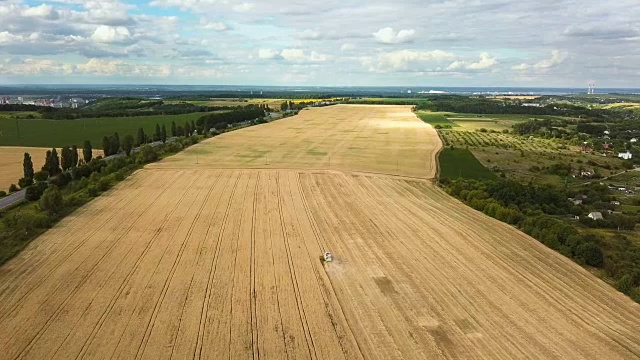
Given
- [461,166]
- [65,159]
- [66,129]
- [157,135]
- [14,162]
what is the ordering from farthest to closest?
[66,129]
[157,135]
[14,162]
[461,166]
[65,159]

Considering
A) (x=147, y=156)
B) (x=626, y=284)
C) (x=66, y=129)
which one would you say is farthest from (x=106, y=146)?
(x=626, y=284)

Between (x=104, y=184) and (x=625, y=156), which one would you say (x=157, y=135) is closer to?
(x=104, y=184)

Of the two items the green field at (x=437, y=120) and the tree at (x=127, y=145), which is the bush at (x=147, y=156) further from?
the green field at (x=437, y=120)

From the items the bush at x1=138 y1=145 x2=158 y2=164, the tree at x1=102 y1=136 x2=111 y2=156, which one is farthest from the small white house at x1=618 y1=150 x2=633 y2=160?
the tree at x1=102 y1=136 x2=111 y2=156

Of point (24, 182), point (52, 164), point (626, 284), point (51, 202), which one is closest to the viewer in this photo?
point (626, 284)

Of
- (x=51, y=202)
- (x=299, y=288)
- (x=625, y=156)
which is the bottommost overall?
(x=625, y=156)

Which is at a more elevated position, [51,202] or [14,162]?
[51,202]

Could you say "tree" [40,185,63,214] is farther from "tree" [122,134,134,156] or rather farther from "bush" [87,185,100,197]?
"tree" [122,134,134,156]
